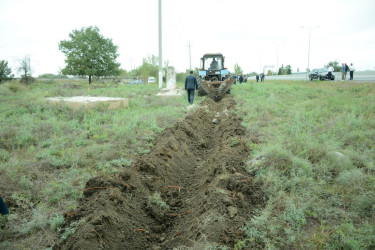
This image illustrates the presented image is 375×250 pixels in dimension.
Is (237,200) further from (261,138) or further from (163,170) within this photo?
(261,138)

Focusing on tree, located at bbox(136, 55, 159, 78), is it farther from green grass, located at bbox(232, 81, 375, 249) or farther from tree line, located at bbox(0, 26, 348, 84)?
green grass, located at bbox(232, 81, 375, 249)

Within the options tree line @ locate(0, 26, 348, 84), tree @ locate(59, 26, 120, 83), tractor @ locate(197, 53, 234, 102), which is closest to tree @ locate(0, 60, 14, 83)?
tree line @ locate(0, 26, 348, 84)

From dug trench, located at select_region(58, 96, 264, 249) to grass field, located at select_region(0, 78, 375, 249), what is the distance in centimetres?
23

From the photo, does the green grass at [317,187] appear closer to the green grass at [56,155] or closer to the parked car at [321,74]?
the green grass at [56,155]

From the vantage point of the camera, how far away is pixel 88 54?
34.2 m

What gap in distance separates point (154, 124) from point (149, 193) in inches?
151

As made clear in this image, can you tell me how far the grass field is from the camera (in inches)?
114

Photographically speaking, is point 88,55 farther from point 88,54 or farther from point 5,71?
point 5,71

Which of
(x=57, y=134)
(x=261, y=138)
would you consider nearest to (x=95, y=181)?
(x=57, y=134)

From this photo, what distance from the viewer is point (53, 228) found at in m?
3.09

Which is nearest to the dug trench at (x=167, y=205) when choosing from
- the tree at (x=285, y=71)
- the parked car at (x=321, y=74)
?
the parked car at (x=321, y=74)

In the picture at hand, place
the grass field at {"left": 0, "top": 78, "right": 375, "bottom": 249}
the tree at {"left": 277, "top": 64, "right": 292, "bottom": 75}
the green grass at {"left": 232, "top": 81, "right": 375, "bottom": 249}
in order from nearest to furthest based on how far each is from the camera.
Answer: the green grass at {"left": 232, "top": 81, "right": 375, "bottom": 249}
the grass field at {"left": 0, "top": 78, "right": 375, "bottom": 249}
the tree at {"left": 277, "top": 64, "right": 292, "bottom": 75}

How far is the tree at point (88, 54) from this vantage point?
1342 inches

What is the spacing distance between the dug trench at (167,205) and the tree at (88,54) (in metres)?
32.5
